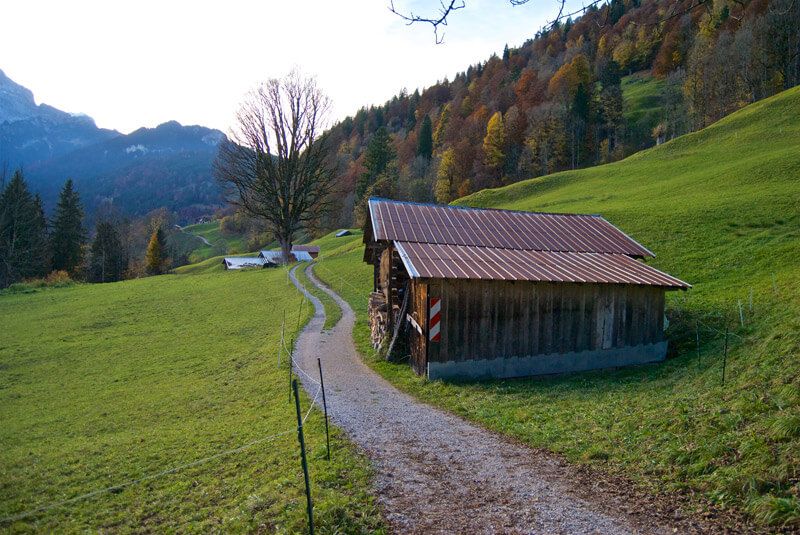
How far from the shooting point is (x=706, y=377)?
10.8m

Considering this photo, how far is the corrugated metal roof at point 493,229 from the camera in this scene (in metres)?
16.7

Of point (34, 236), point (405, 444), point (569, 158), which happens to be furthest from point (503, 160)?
point (405, 444)

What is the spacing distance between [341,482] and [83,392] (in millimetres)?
13139

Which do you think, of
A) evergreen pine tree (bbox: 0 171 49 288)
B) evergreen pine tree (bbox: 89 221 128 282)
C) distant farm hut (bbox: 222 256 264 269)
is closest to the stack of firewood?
distant farm hut (bbox: 222 256 264 269)

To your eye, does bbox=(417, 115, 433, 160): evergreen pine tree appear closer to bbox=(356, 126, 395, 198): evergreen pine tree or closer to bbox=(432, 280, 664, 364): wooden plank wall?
bbox=(356, 126, 395, 198): evergreen pine tree

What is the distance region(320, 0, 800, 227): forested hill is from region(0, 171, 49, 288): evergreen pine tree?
38.7 metres

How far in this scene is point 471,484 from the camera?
631 cm

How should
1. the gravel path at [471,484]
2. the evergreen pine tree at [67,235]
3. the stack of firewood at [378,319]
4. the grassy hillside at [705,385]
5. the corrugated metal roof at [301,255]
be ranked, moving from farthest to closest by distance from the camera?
the corrugated metal roof at [301,255]
the evergreen pine tree at [67,235]
the stack of firewood at [378,319]
the grassy hillside at [705,385]
the gravel path at [471,484]

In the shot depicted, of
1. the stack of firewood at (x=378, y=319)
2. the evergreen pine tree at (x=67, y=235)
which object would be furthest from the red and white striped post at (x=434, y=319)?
the evergreen pine tree at (x=67, y=235)

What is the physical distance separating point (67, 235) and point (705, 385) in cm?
6956

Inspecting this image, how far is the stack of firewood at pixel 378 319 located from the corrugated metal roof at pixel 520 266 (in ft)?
11.0

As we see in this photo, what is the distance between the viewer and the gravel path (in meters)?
5.23

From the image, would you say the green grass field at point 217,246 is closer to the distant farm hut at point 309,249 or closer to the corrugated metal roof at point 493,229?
the distant farm hut at point 309,249

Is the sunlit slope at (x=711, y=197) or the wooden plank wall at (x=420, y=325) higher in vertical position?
the sunlit slope at (x=711, y=197)
